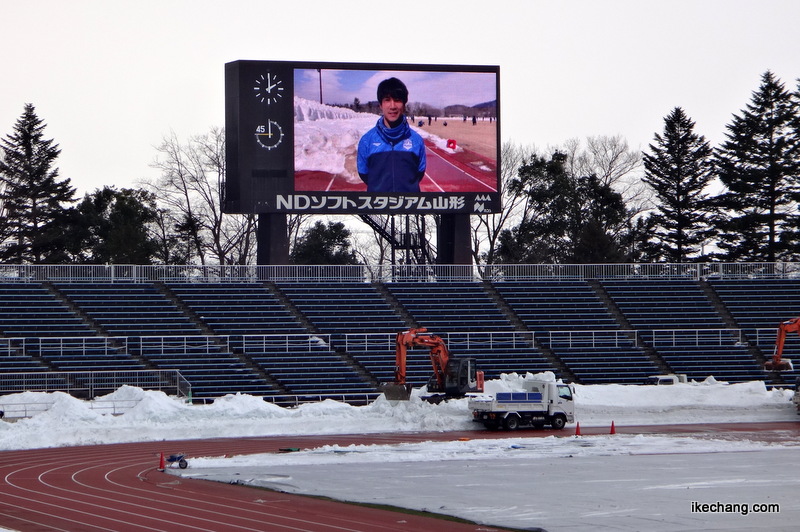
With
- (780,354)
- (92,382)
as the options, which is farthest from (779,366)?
(92,382)

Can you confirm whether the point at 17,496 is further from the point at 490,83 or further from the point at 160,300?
the point at 490,83

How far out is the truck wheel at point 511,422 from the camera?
41.6 m

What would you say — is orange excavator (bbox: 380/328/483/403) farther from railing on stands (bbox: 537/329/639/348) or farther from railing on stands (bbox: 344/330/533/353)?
railing on stands (bbox: 537/329/639/348)

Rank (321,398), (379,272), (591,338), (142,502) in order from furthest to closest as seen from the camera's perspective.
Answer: (379,272), (591,338), (321,398), (142,502)

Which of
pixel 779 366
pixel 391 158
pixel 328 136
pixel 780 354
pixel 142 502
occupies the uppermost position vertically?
pixel 328 136

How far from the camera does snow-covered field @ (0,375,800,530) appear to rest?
856 inches

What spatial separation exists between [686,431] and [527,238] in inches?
1597

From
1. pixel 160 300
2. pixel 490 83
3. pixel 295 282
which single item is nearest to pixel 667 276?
pixel 490 83

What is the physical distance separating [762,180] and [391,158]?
114 ft

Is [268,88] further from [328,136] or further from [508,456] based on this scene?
[508,456]

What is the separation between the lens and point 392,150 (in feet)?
177

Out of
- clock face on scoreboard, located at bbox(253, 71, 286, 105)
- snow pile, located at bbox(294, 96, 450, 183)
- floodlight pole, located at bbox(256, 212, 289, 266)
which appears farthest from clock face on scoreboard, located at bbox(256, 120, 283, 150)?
floodlight pole, located at bbox(256, 212, 289, 266)

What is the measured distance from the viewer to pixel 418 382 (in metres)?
50.8

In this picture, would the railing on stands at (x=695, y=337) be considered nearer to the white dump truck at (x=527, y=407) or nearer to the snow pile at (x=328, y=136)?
the white dump truck at (x=527, y=407)
